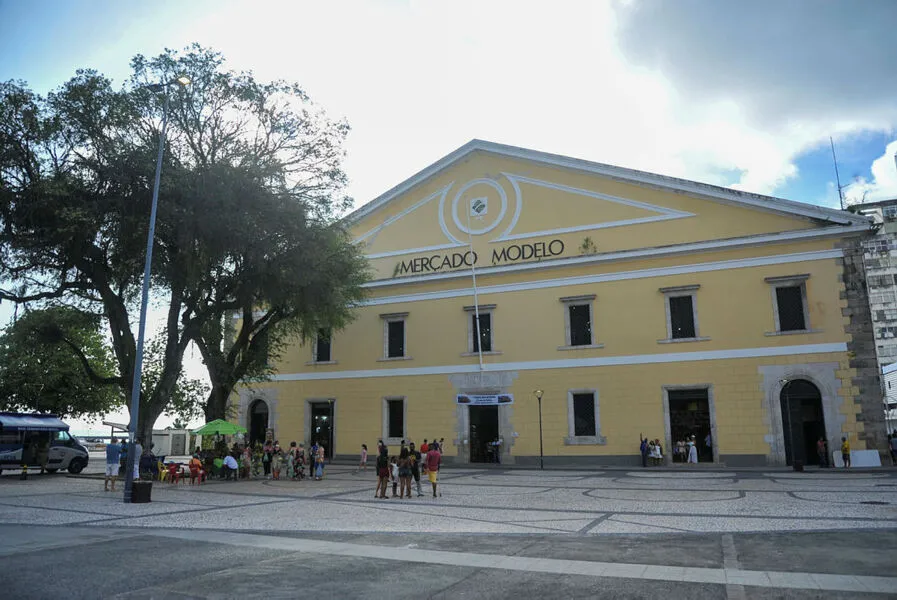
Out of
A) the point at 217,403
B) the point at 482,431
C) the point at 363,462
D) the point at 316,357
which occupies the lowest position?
the point at 363,462

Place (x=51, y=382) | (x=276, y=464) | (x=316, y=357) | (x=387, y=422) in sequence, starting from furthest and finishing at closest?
(x=51, y=382) < (x=316, y=357) < (x=387, y=422) < (x=276, y=464)

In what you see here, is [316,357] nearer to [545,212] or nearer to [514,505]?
[545,212]

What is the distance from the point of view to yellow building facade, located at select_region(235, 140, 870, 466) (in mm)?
26234

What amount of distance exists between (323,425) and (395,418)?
14.2 feet

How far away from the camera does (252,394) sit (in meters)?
37.2

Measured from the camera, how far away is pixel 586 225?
99.9 feet

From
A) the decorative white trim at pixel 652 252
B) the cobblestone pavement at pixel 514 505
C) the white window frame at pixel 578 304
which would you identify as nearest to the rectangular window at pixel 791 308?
the decorative white trim at pixel 652 252

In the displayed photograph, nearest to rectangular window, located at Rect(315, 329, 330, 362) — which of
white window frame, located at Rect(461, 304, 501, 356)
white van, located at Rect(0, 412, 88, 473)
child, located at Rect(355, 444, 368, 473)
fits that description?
child, located at Rect(355, 444, 368, 473)

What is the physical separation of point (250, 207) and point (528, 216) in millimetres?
14376

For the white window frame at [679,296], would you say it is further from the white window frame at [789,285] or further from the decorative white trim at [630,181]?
the decorative white trim at [630,181]

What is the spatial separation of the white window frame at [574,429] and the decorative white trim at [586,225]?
755 centimetres

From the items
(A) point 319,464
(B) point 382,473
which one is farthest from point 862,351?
(A) point 319,464

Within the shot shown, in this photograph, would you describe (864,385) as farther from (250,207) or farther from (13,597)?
(13,597)

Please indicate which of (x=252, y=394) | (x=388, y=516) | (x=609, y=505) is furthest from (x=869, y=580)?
(x=252, y=394)
